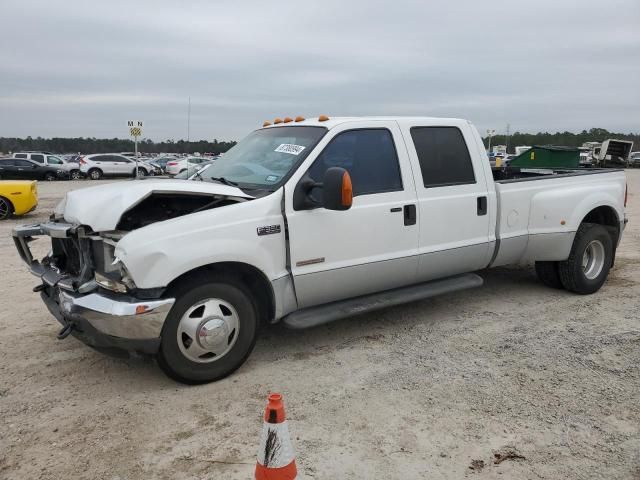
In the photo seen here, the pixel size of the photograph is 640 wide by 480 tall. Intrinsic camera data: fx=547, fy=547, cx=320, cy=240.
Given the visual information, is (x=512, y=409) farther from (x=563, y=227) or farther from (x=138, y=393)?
(x=563, y=227)

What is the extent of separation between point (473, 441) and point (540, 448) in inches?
14.3

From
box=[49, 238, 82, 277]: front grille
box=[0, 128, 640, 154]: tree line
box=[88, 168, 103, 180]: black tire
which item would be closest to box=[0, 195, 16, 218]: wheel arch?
box=[49, 238, 82, 277]: front grille

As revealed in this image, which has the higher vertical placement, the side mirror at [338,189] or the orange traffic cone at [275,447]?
the side mirror at [338,189]

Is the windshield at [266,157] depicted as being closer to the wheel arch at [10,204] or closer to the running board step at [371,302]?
the running board step at [371,302]

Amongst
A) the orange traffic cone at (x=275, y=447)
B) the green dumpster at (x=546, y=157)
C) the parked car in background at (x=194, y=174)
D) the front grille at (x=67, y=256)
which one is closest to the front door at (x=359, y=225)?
the parked car in background at (x=194, y=174)

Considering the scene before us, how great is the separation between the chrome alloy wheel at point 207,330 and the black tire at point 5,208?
11.4 m

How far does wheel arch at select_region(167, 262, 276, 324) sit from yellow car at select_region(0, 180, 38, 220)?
1110cm

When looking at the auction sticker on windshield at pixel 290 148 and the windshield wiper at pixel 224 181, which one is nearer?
the auction sticker on windshield at pixel 290 148

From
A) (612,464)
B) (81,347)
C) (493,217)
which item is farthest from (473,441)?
(81,347)

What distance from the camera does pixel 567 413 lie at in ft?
11.3

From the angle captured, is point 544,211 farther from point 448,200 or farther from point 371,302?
point 371,302

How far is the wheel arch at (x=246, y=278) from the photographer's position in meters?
3.76

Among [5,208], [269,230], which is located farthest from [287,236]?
[5,208]

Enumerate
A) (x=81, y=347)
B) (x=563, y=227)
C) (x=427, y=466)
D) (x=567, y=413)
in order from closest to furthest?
(x=427, y=466)
(x=567, y=413)
(x=81, y=347)
(x=563, y=227)
